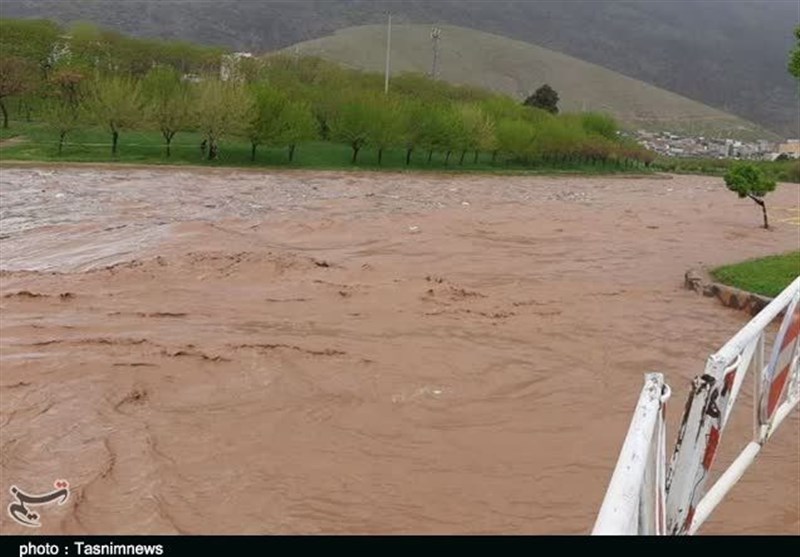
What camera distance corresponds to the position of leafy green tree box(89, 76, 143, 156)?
40812 millimetres

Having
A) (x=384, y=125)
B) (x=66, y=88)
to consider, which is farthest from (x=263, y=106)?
(x=66, y=88)

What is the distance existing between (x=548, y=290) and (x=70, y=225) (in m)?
11.8

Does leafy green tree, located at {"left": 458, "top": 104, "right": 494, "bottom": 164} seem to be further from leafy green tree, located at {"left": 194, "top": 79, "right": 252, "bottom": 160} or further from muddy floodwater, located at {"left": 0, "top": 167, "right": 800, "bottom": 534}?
muddy floodwater, located at {"left": 0, "top": 167, "right": 800, "bottom": 534}

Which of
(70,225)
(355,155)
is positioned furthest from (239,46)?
(70,225)

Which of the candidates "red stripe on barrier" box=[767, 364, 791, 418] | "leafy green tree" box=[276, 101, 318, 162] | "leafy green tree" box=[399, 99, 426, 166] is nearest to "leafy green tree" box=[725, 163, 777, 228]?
"red stripe on barrier" box=[767, 364, 791, 418]

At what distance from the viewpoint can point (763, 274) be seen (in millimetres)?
12766

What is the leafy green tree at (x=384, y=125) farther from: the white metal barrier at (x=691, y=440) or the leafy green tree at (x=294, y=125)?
the white metal barrier at (x=691, y=440)

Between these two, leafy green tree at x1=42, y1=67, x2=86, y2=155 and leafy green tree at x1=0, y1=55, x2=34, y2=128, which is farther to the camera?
leafy green tree at x1=42, y1=67, x2=86, y2=155

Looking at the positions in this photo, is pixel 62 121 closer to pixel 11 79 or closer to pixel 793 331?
pixel 11 79

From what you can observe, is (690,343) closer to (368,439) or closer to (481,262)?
(368,439)

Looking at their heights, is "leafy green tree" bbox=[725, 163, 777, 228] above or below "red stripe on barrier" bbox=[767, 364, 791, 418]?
above

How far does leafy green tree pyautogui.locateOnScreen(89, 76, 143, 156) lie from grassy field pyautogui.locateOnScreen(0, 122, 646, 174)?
5.04 ft

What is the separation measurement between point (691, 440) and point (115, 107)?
140 ft

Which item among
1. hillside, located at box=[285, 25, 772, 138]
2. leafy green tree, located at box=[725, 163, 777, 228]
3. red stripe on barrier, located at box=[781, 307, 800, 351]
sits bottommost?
red stripe on barrier, located at box=[781, 307, 800, 351]
